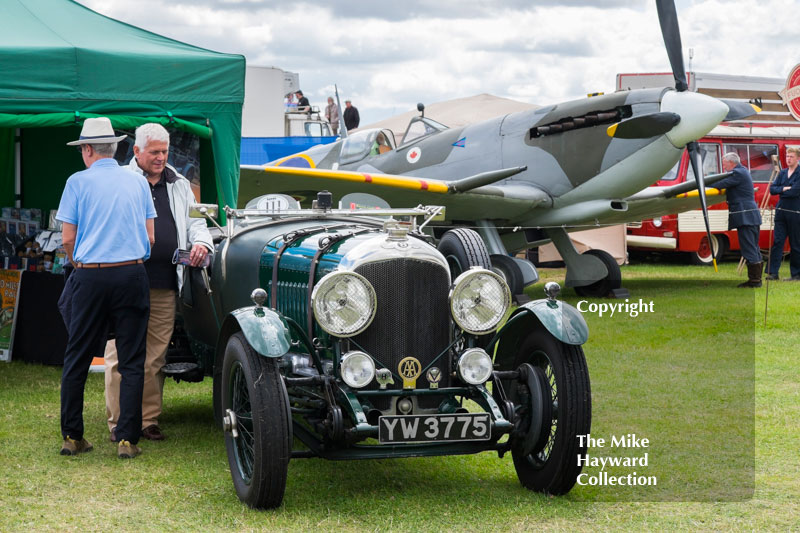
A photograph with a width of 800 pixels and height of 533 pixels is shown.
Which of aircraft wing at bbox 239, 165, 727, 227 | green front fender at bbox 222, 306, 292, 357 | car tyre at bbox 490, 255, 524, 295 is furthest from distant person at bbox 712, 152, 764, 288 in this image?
green front fender at bbox 222, 306, 292, 357

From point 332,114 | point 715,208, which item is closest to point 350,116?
point 332,114

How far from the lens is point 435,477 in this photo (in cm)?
447

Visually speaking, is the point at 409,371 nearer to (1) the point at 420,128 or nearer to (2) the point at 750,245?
(2) the point at 750,245

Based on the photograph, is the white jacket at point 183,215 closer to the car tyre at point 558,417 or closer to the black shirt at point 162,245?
the black shirt at point 162,245

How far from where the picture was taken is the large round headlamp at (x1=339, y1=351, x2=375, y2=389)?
392 cm

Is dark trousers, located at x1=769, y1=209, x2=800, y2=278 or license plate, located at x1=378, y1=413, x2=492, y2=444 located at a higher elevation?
dark trousers, located at x1=769, y1=209, x2=800, y2=278

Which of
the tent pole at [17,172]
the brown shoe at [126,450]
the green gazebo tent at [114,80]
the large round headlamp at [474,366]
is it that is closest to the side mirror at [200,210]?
the brown shoe at [126,450]

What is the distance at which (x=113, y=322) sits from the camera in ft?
16.0

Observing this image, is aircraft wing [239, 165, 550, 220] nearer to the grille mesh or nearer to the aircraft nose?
the aircraft nose

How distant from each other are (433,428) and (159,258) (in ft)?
6.87

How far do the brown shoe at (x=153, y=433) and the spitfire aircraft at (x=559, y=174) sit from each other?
5.79 m

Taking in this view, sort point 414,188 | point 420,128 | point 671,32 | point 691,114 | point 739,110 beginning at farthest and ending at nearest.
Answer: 1. point 420,128
2. point 739,110
3. point 414,188
4. point 691,114
5. point 671,32

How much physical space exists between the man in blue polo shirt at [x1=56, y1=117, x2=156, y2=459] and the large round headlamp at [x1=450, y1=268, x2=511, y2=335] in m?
1.74

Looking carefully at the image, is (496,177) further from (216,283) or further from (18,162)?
(216,283)
